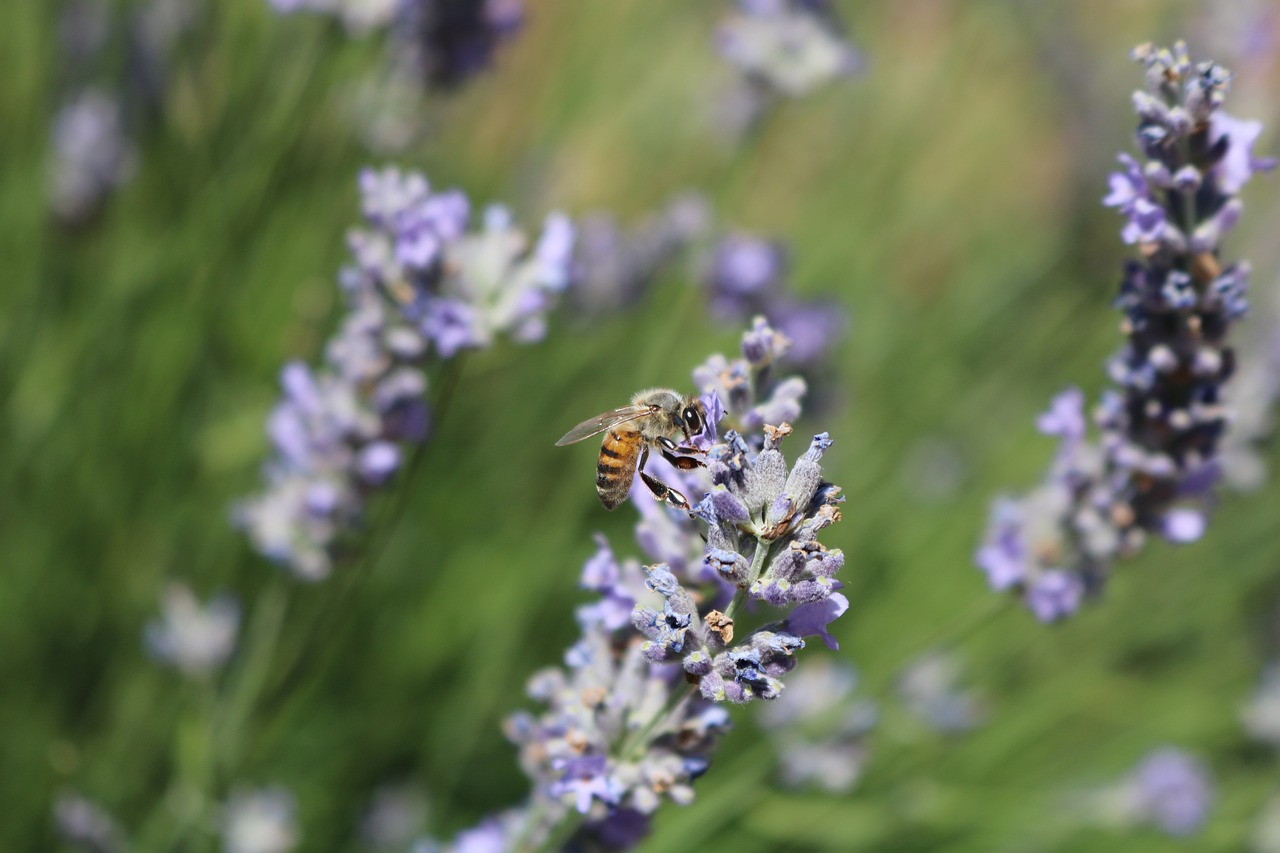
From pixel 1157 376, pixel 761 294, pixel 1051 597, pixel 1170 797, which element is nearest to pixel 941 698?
pixel 1170 797

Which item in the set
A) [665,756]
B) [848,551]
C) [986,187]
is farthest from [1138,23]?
[665,756]

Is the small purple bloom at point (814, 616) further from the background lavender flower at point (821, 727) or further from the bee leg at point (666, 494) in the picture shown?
the background lavender flower at point (821, 727)

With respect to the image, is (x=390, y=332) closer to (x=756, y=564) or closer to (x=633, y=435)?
(x=633, y=435)

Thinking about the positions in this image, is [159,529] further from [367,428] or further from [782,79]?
[782,79]

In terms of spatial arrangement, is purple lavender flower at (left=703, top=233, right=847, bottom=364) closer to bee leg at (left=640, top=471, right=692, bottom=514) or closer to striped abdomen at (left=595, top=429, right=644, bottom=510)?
striped abdomen at (left=595, top=429, right=644, bottom=510)

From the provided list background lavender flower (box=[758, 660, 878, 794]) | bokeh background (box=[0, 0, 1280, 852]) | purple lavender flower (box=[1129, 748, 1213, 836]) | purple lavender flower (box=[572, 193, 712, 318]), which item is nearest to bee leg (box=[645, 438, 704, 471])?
bokeh background (box=[0, 0, 1280, 852])
